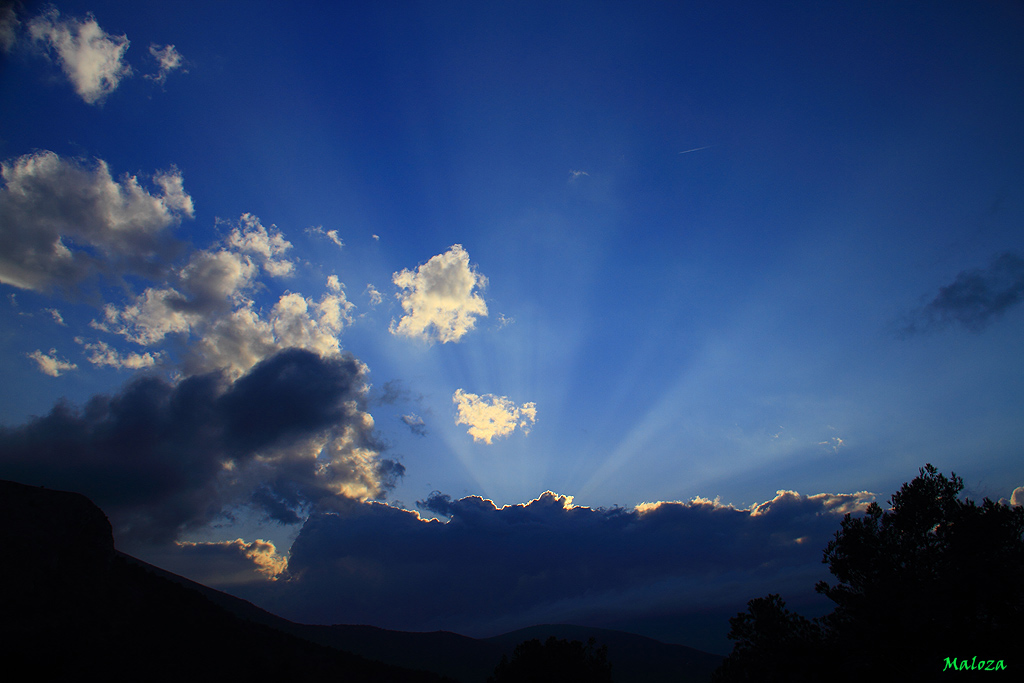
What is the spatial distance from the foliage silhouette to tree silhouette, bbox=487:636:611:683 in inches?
754

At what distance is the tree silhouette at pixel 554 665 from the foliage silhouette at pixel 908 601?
1914 cm

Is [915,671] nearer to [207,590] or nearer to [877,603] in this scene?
[877,603]

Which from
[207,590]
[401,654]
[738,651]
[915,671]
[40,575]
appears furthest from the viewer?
[401,654]

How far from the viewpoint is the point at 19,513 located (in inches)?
1769

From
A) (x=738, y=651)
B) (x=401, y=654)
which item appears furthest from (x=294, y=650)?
(x=401, y=654)

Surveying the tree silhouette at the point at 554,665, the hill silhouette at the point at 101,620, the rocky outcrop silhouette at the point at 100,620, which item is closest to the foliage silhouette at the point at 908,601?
the tree silhouette at the point at 554,665

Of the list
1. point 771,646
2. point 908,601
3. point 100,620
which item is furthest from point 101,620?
point 908,601

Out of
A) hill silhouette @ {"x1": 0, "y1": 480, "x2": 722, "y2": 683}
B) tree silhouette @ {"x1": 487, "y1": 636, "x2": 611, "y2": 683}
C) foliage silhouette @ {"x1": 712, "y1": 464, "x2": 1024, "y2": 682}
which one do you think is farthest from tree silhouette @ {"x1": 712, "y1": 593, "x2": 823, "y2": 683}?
hill silhouette @ {"x1": 0, "y1": 480, "x2": 722, "y2": 683}

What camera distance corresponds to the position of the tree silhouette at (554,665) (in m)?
45.2

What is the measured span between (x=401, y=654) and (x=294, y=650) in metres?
182

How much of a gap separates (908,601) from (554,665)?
3667 cm

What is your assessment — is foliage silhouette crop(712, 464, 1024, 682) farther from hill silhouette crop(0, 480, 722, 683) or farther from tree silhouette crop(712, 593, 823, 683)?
hill silhouette crop(0, 480, 722, 683)

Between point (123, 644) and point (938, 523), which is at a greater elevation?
point (938, 523)

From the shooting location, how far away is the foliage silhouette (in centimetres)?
2153
